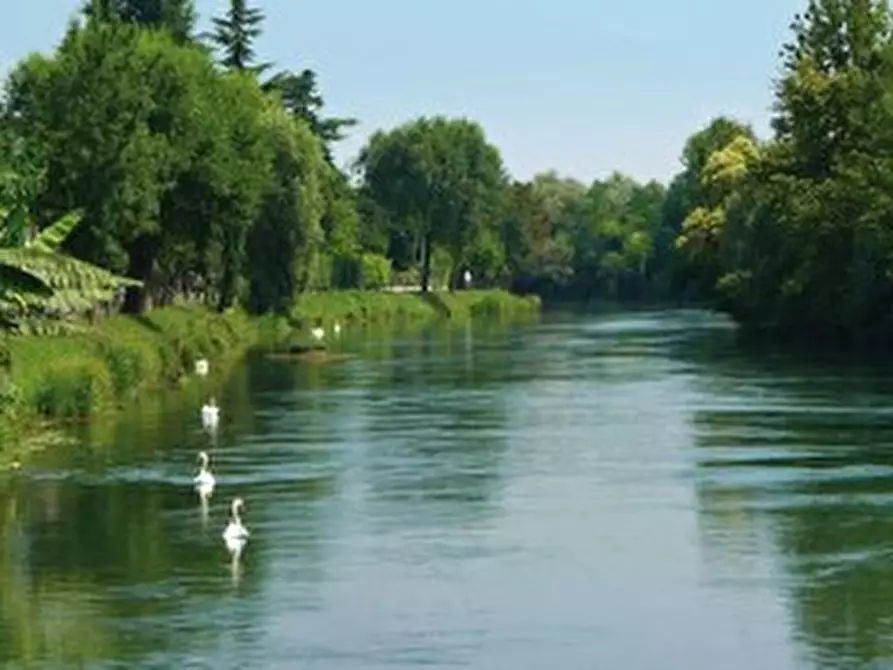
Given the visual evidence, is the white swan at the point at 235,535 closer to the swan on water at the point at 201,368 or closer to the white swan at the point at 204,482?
the white swan at the point at 204,482

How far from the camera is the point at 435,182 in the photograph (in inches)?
6875

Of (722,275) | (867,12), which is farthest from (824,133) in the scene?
(722,275)

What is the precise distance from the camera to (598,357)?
9606cm

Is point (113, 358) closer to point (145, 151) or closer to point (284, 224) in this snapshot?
point (145, 151)

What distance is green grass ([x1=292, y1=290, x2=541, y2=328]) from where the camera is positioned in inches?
5335

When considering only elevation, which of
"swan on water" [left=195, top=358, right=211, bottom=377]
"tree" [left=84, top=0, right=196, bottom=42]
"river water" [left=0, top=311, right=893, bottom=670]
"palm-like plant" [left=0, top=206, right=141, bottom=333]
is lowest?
"river water" [left=0, top=311, right=893, bottom=670]

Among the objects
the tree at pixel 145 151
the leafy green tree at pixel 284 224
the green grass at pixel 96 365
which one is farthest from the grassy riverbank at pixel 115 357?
the tree at pixel 145 151

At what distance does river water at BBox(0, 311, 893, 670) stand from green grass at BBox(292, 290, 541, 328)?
6461 centimetres

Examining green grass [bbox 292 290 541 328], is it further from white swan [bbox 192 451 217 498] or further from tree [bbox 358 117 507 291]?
white swan [bbox 192 451 217 498]

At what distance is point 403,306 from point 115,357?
9256 cm

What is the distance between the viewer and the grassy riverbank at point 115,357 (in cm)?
5659

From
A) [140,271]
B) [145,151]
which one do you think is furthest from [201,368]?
[140,271]

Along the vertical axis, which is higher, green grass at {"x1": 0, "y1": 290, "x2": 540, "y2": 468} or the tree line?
the tree line

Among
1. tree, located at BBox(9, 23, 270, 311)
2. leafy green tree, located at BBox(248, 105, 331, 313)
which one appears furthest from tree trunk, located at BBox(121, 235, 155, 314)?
leafy green tree, located at BBox(248, 105, 331, 313)
